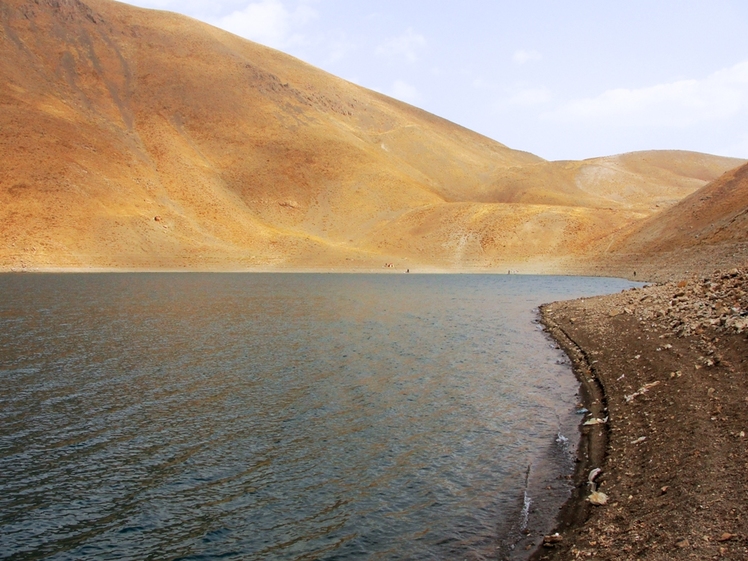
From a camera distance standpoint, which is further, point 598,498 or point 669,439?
point 669,439

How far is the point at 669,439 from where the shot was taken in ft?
35.8

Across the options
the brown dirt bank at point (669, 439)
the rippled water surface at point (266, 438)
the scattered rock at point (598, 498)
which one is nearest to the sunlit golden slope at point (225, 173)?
the rippled water surface at point (266, 438)

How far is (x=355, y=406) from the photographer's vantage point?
1611cm

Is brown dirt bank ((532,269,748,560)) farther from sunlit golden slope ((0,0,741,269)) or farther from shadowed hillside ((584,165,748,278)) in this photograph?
sunlit golden slope ((0,0,741,269))

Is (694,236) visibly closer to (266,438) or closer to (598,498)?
(598,498)

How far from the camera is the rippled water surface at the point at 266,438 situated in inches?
358

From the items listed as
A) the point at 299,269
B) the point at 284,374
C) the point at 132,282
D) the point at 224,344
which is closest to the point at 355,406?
the point at 284,374

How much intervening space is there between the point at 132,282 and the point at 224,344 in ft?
125

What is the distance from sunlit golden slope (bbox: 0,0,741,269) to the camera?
85.7m

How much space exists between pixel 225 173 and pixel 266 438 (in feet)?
357

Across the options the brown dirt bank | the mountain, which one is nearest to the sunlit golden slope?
the mountain

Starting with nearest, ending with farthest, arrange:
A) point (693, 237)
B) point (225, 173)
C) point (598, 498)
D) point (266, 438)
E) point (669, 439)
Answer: point (598, 498) < point (669, 439) < point (266, 438) < point (693, 237) < point (225, 173)

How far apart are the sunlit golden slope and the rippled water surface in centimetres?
6195

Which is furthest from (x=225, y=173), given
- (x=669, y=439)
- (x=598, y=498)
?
(x=598, y=498)
